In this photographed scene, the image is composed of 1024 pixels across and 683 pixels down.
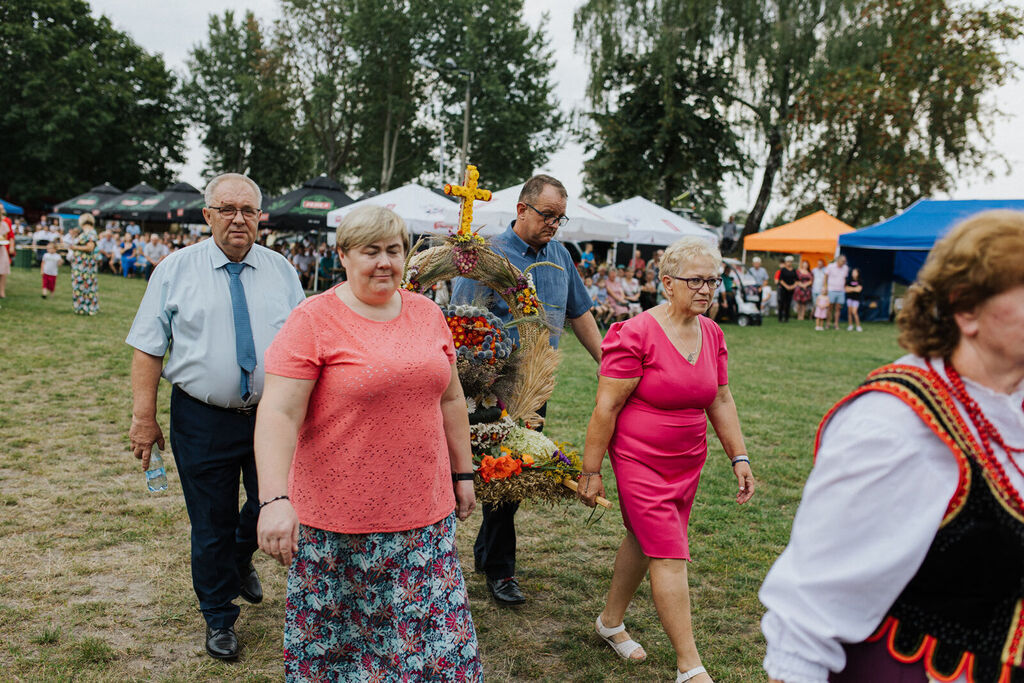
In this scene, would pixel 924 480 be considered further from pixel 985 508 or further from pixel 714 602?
pixel 714 602

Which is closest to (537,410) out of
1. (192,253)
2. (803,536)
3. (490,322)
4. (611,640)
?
(490,322)

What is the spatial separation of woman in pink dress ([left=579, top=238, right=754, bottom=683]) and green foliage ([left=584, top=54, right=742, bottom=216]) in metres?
27.5

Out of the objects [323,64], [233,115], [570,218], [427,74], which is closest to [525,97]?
[427,74]

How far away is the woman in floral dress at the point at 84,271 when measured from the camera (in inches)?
544

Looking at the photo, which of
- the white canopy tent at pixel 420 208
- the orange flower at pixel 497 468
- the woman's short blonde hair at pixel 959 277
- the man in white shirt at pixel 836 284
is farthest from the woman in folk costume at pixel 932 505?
the man in white shirt at pixel 836 284

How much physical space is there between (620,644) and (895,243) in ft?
62.4

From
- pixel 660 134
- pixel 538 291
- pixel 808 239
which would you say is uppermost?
pixel 660 134

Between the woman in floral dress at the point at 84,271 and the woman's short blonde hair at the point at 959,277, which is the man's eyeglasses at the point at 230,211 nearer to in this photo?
the woman's short blonde hair at the point at 959,277

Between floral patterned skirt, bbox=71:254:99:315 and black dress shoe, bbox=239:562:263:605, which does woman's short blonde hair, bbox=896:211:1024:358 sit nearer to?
black dress shoe, bbox=239:562:263:605

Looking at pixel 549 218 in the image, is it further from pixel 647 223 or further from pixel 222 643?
pixel 647 223

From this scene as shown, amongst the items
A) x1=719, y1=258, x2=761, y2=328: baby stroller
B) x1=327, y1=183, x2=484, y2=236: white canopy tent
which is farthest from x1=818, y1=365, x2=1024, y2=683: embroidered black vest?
x1=719, y1=258, x2=761, y2=328: baby stroller

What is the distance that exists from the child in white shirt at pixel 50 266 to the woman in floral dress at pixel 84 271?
2004 millimetres

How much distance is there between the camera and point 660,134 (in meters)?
31.1

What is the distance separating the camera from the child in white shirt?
16.0m
